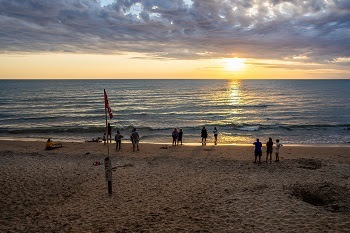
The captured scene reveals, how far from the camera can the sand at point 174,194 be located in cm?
954

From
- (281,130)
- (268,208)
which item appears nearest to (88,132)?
(281,130)

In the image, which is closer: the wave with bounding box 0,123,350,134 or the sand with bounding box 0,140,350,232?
the sand with bounding box 0,140,350,232

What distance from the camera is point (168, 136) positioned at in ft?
100

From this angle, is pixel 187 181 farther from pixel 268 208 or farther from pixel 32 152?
pixel 32 152

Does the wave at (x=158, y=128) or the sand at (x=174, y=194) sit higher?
the sand at (x=174, y=194)

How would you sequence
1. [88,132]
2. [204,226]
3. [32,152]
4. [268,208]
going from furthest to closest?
1. [88,132]
2. [32,152]
3. [268,208]
4. [204,226]

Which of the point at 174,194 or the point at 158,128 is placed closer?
the point at 174,194

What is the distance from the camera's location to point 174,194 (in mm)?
12422

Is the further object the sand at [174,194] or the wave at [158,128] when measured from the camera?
the wave at [158,128]

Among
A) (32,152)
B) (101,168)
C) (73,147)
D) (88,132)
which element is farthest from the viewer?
(88,132)

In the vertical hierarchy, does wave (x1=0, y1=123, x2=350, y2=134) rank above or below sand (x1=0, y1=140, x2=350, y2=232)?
below

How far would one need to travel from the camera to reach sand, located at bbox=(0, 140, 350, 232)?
31.3 ft

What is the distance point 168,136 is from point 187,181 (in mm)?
16382

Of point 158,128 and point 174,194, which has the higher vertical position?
point 174,194
